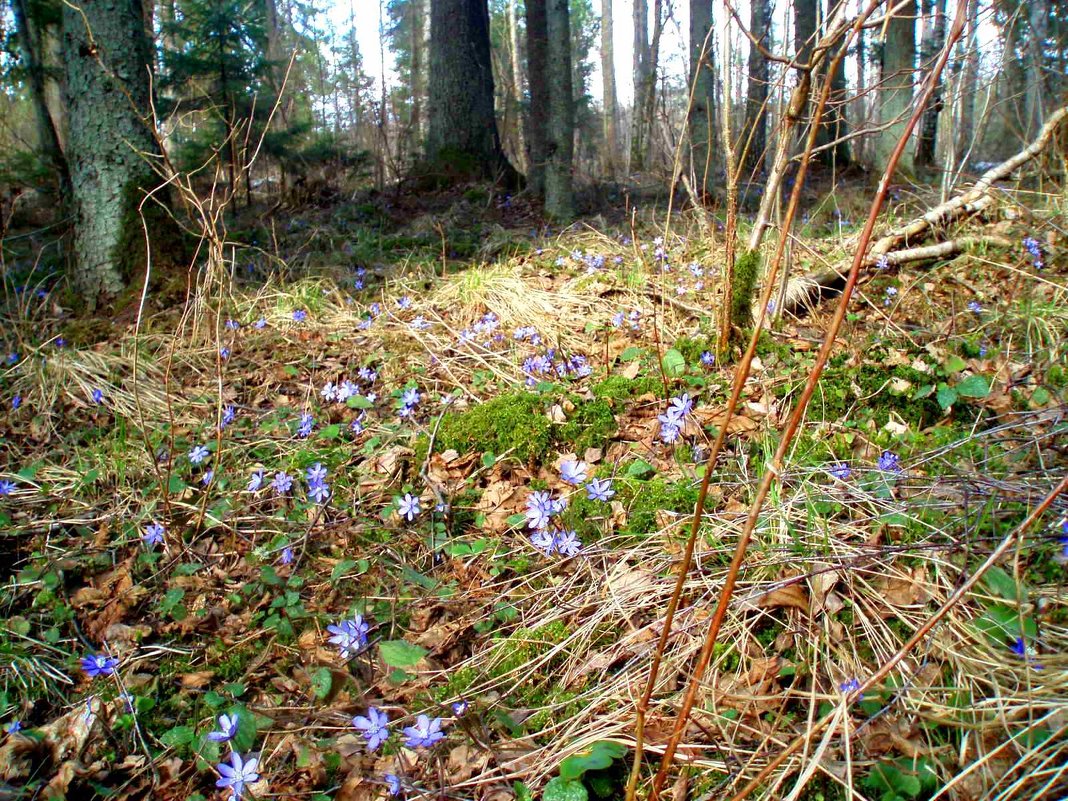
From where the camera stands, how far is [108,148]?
159 inches

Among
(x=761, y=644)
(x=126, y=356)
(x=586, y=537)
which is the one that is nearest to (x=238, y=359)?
(x=126, y=356)

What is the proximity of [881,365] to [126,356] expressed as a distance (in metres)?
3.65

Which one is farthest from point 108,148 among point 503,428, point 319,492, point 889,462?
point 889,462

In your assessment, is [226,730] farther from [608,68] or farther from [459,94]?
[608,68]

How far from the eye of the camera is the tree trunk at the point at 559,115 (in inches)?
202

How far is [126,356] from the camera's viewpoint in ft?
11.4

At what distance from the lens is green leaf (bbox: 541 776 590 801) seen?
129 cm

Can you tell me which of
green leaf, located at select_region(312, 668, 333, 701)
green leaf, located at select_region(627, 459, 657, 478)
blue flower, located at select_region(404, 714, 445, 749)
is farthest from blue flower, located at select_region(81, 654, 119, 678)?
green leaf, located at select_region(627, 459, 657, 478)

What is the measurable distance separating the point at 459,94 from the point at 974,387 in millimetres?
7135

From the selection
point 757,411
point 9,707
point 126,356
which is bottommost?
point 9,707

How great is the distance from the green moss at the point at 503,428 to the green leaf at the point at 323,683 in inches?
42.7

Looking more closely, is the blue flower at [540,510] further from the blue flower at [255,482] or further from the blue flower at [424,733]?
the blue flower at [255,482]

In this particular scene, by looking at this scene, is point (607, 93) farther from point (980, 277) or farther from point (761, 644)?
point (761, 644)

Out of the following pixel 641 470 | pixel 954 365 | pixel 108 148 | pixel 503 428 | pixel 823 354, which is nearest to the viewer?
pixel 823 354
